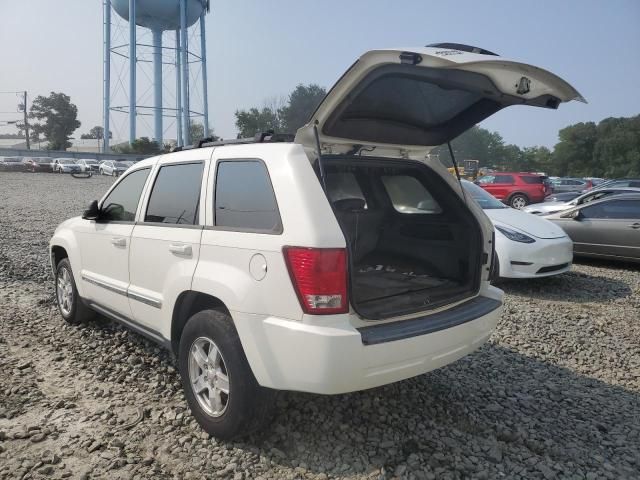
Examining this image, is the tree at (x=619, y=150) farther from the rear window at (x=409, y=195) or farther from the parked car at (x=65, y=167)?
the rear window at (x=409, y=195)

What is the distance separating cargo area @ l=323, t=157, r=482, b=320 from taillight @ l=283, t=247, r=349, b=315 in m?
0.58

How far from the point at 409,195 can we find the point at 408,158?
452 mm

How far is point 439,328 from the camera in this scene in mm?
2785

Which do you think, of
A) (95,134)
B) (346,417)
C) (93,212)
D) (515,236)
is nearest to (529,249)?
(515,236)

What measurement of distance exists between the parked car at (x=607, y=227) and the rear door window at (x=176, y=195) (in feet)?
23.9

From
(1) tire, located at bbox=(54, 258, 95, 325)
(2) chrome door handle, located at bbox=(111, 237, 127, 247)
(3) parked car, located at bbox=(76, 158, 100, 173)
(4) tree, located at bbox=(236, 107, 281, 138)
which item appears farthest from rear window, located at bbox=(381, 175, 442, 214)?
(4) tree, located at bbox=(236, 107, 281, 138)

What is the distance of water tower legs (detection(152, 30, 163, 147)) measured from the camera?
45.6m

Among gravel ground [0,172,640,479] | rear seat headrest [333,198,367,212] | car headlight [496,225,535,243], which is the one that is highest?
rear seat headrest [333,198,367,212]

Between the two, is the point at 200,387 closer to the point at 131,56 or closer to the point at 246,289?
the point at 246,289

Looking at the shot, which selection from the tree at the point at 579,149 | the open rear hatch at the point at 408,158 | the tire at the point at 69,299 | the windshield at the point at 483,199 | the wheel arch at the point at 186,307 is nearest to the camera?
the open rear hatch at the point at 408,158

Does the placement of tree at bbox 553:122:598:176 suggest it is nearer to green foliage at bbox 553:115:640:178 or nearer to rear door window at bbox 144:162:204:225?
green foliage at bbox 553:115:640:178

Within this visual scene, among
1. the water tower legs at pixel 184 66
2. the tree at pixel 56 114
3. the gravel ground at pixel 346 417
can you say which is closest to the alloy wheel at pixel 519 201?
the gravel ground at pixel 346 417

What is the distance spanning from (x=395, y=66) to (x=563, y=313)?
4.31 metres

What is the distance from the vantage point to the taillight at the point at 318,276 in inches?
93.9
